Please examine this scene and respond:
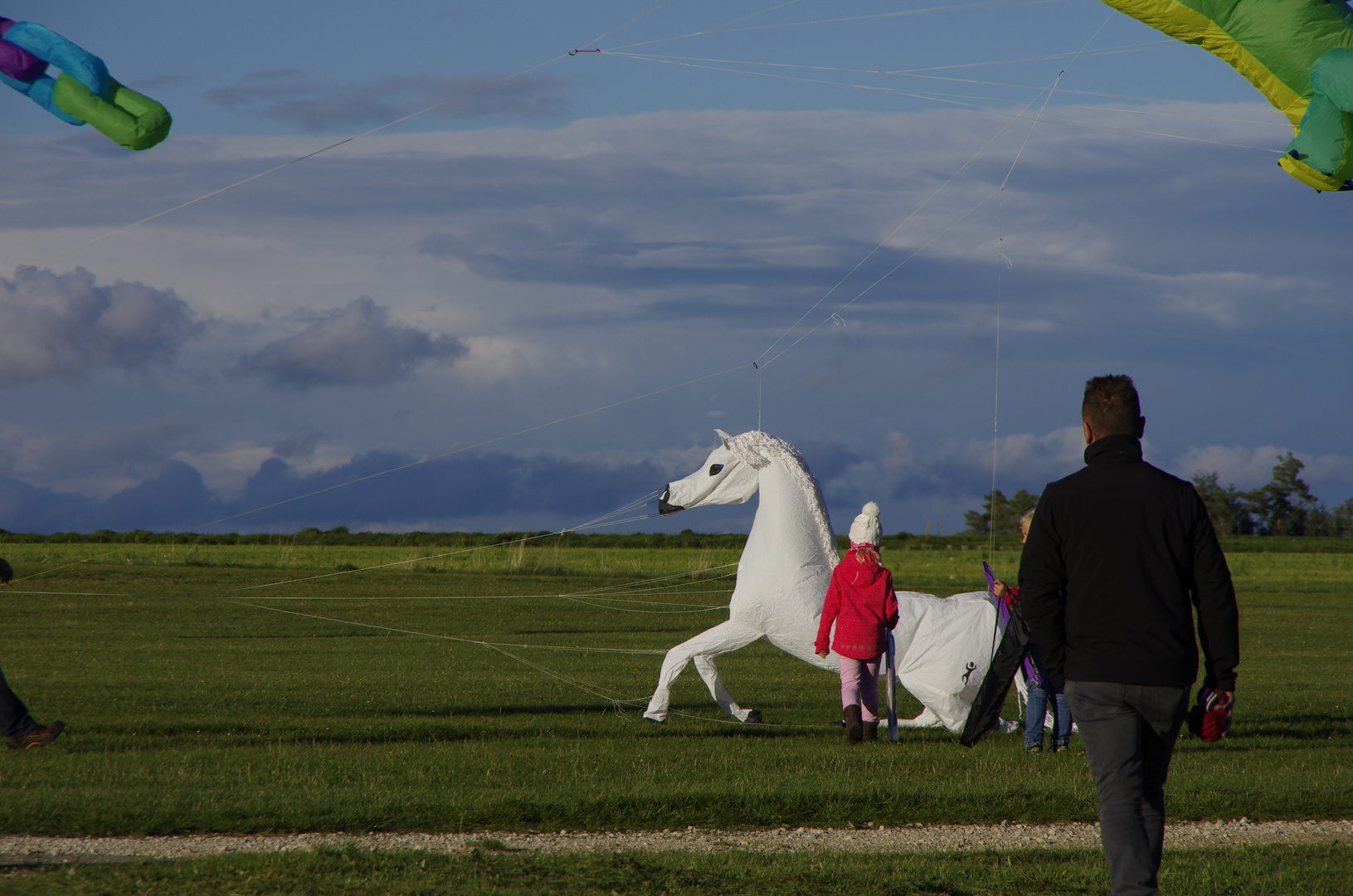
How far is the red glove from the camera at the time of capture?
4.41 m

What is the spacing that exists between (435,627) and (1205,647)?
18759 millimetres

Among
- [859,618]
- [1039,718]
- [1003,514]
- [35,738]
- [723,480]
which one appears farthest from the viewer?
[1003,514]

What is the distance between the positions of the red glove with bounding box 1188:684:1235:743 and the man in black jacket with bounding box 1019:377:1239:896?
0.02m

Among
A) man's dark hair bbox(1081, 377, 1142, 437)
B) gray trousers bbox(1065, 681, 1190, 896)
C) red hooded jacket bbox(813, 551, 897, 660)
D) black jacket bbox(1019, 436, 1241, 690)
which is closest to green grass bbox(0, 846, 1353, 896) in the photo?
gray trousers bbox(1065, 681, 1190, 896)

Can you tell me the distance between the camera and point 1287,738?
398 inches

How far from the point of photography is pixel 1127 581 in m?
4.34

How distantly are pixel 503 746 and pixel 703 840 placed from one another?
9.61ft

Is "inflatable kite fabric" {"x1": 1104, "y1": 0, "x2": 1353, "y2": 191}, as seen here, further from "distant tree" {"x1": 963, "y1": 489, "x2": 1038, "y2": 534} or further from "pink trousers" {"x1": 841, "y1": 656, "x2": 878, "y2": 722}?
"distant tree" {"x1": 963, "y1": 489, "x2": 1038, "y2": 534}

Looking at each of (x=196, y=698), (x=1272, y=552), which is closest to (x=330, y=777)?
(x=196, y=698)

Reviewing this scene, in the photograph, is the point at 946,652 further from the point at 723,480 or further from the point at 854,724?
the point at 723,480

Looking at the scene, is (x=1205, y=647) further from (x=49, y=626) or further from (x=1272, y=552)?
(x=1272, y=552)

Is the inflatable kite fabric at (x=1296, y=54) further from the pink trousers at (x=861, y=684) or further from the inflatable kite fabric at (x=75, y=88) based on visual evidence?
the inflatable kite fabric at (x=75, y=88)

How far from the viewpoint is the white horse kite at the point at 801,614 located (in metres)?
9.62

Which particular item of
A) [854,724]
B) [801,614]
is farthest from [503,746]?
[854,724]
